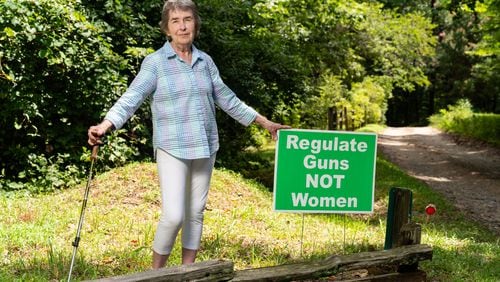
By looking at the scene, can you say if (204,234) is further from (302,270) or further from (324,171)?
(302,270)

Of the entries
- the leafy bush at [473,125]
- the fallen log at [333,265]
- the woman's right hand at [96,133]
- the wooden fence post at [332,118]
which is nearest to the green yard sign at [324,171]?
the fallen log at [333,265]

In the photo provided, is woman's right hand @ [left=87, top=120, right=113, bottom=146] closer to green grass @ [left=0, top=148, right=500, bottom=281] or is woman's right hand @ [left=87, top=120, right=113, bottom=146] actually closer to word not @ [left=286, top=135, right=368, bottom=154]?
green grass @ [left=0, top=148, right=500, bottom=281]

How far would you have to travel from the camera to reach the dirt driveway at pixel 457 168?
39.6 ft

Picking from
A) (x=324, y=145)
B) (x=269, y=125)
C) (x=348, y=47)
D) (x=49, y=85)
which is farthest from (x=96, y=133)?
(x=348, y=47)

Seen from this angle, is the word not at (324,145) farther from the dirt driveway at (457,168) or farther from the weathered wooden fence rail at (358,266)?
the dirt driveway at (457,168)

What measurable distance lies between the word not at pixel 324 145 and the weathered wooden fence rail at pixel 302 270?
0.91 m

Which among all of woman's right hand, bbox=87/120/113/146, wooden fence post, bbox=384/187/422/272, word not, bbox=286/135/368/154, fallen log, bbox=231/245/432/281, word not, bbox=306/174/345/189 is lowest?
fallen log, bbox=231/245/432/281

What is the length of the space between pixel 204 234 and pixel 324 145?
7.60 feet

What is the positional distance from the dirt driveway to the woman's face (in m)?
7.31

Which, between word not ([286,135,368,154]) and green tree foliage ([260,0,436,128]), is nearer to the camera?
word not ([286,135,368,154])

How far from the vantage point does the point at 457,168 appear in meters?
17.8

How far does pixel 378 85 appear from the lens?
99.0 ft

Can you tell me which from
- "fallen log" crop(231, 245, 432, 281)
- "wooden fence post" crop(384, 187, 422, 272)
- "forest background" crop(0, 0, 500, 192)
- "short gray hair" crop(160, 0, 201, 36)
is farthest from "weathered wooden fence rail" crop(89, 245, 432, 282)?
"forest background" crop(0, 0, 500, 192)

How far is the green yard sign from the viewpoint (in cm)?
500
